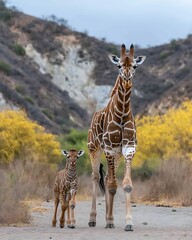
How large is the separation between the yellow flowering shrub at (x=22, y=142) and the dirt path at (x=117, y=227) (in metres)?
9.14

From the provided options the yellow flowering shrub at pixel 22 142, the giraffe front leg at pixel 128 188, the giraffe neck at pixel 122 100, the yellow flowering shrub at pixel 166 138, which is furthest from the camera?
the yellow flowering shrub at pixel 166 138

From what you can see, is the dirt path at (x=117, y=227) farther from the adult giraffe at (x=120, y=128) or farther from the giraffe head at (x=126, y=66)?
the giraffe head at (x=126, y=66)

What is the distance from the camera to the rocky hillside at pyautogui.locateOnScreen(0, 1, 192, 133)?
6962 cm

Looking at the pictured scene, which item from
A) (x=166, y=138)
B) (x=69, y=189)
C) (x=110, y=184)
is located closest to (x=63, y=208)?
(x=69, y=189)

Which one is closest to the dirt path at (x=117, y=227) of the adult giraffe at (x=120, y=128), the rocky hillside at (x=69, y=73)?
the adult giraffe at (x=120, y=128)

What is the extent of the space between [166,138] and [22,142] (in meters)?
8.31

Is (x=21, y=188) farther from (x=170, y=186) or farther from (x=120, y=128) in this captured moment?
(x=170, y=186)

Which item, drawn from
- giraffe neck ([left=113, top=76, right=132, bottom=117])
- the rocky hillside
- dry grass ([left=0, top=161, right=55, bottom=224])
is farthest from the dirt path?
the rocky hillside

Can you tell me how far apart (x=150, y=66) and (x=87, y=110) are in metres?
19.5

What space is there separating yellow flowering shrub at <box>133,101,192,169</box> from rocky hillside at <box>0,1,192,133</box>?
18.8 meters

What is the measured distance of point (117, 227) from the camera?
16594mm

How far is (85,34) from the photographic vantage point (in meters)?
94.5

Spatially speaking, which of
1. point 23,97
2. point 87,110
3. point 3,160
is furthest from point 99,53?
point 3,160

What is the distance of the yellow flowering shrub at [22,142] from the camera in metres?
36.6
